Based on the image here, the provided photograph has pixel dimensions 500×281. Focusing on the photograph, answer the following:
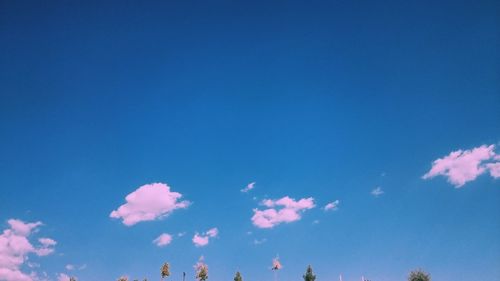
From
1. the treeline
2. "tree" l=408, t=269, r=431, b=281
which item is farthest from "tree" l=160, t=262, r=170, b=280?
"tree" l=408, t=269, r=431, b=281

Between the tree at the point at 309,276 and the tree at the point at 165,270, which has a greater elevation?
the tree at the point at 165,270

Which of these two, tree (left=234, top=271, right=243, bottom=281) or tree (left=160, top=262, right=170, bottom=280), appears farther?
tree (left=160, top=262, right=170, bottom=280)

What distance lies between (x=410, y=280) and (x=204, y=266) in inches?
1877

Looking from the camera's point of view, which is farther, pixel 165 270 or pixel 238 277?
pixel 165 270

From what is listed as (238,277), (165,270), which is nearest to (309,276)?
(238,277)

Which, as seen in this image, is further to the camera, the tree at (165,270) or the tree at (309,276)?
the tree at (165,270)

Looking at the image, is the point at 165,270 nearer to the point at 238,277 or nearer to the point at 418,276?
the point at 238,277

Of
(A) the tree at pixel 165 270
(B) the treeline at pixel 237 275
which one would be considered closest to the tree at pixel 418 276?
(B) the treeline at pixel 237 275

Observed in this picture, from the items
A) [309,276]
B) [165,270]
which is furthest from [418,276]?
[165,270]

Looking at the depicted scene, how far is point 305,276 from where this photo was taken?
81.8 metres

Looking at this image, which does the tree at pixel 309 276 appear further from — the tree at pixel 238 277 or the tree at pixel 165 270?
the tree at pixel 165 270

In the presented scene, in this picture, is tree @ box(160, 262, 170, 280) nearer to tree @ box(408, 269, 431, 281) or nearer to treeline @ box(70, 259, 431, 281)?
treeline @ box(70, 259, 431, 281)

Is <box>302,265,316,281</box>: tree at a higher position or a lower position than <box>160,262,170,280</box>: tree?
lower

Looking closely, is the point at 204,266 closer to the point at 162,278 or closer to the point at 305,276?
the point at 162,278
